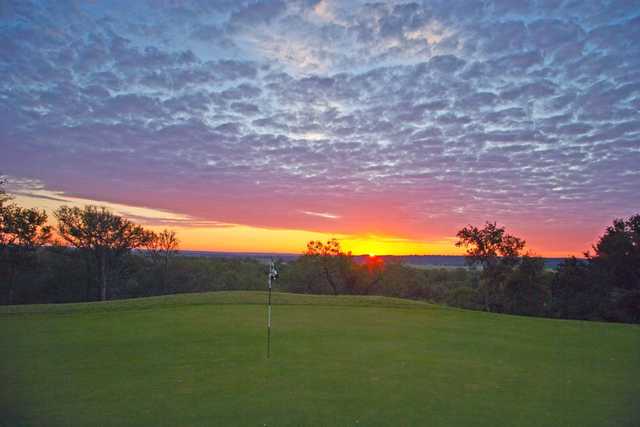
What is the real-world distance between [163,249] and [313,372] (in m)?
50.4

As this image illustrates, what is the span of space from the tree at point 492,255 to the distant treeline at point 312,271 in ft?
0.29

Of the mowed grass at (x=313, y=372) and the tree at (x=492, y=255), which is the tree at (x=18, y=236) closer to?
the mowed grass at (x=313, y=372)

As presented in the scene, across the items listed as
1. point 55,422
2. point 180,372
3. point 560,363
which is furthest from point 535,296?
point 55,422

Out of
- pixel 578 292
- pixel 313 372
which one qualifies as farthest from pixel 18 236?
pixel 578 292

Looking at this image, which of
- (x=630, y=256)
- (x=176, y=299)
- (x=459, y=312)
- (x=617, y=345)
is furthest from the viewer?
(x=630, y=256)

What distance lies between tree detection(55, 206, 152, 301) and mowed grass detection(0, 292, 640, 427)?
3457cm

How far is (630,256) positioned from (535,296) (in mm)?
8014

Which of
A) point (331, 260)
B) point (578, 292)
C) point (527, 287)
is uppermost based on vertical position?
point (331, 260)

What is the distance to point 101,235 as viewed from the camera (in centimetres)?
4716

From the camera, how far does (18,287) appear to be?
47281 millimetres

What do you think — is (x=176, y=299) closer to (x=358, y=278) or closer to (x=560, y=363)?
(x=560, y=363)

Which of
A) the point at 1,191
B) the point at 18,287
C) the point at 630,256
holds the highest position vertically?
the point at 1,191

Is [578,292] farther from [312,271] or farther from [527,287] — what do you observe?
[312,271]

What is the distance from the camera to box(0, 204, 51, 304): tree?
41750mm
